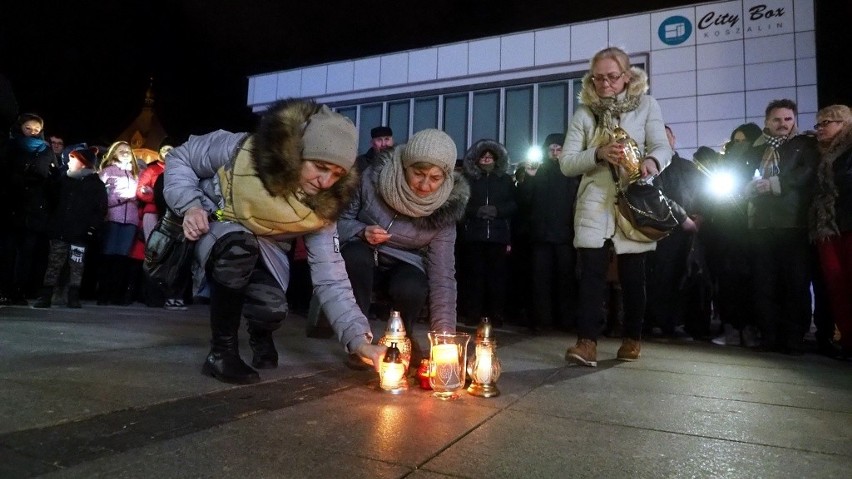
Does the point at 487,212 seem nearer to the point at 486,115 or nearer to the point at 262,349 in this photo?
the point at 262,349

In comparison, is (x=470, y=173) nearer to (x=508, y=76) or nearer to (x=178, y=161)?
(x=178, y=161)

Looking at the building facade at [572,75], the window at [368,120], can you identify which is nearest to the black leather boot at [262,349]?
the building facade at [572,75]

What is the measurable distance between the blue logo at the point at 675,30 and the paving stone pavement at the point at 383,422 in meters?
7.05

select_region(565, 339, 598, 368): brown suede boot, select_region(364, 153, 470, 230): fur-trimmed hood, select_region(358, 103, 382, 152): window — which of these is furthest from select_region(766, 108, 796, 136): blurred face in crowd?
select_region(358, 103, 382, 152): window

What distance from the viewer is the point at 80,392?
1.82 metres

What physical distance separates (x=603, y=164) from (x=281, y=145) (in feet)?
6.17

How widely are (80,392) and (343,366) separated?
3.73 feet

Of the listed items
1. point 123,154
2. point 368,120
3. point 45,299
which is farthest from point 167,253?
point 368,120

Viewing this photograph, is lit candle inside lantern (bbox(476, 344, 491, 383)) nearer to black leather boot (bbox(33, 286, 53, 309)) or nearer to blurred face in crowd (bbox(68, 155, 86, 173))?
black leather boot (bbox(33, 286, 53, 309))

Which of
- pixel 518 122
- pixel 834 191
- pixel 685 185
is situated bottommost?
pixel 834 191

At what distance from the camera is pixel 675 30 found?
335 inches

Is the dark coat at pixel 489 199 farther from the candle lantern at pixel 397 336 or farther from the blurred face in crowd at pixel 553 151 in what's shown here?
the candle lantern at pixel 397 336

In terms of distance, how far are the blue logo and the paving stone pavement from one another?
7.05m

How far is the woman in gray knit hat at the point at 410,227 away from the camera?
2.68 meters
